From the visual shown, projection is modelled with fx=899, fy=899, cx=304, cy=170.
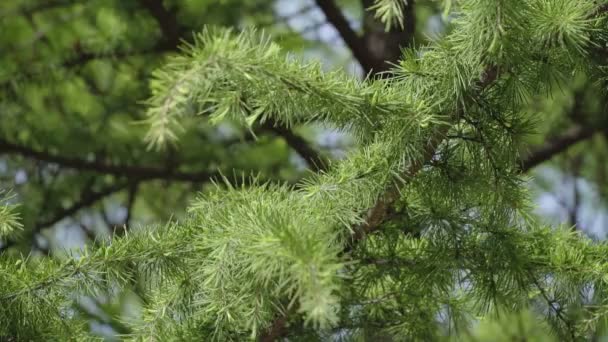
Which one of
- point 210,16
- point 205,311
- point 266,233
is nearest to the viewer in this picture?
point 266,233

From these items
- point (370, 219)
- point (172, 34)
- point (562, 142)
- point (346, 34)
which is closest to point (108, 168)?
point (172, 34)

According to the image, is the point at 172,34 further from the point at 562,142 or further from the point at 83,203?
the point at 562,142

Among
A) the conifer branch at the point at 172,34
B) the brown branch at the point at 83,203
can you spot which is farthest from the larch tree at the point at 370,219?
the brown branch at the point at 83,203

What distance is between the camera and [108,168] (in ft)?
7.06

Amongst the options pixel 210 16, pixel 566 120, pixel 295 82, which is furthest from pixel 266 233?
pixel 566 120

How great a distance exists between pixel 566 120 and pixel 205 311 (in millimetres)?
1716

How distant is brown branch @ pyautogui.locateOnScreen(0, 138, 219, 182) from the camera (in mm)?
2134

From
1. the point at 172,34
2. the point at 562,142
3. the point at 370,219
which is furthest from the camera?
the point at 562,142

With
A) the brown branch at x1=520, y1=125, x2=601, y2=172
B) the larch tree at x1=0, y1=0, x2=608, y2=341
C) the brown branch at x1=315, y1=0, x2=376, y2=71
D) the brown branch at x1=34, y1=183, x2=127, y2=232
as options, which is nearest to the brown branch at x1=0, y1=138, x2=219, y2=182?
the brown branch at x1=34, y1=183, x2=127, y2=232

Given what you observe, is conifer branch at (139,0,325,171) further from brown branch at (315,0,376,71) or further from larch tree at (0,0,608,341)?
larch tree at (0,0,608,341)

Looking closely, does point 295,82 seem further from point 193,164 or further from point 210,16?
point 193,164

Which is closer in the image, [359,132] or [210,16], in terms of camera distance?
[359,132]

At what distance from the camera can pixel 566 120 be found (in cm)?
236

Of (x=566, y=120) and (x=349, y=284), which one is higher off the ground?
(x=566, y=120)
